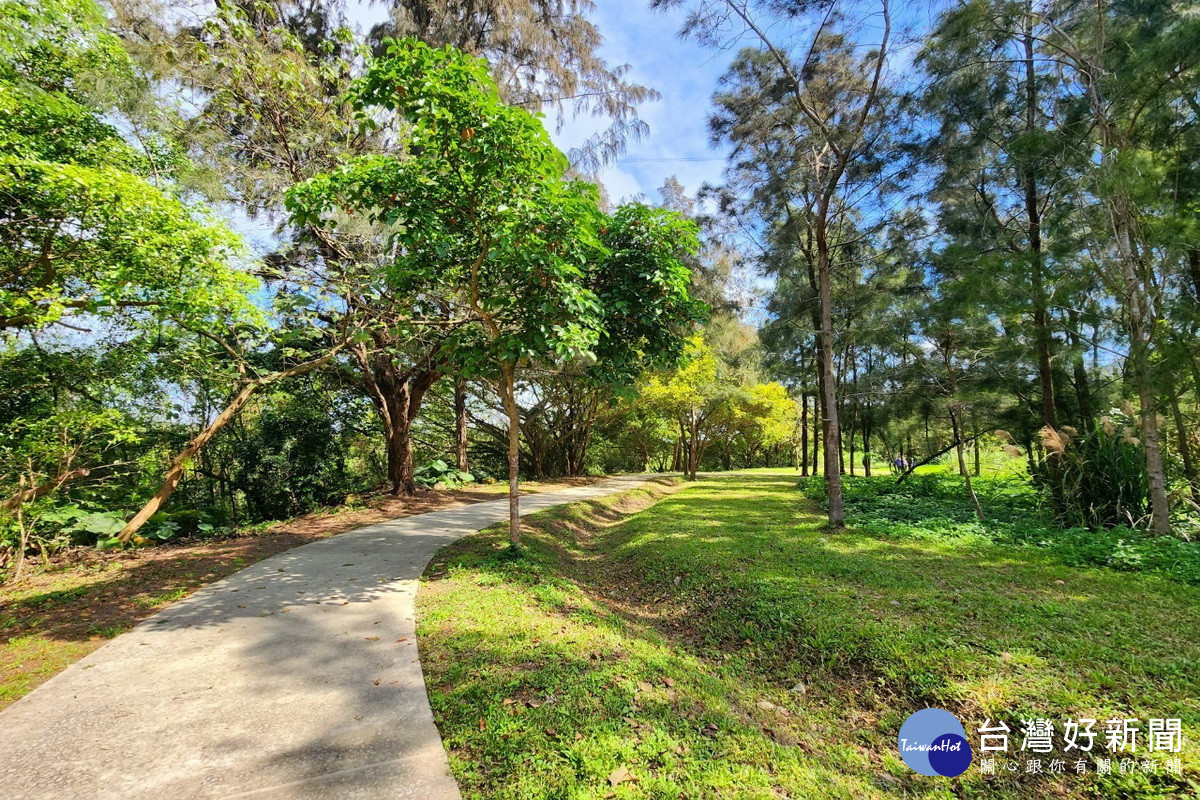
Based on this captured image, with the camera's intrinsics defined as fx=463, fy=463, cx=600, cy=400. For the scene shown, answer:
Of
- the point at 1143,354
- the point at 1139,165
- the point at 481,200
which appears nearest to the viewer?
the point at 481,200

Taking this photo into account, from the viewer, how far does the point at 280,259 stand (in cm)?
855

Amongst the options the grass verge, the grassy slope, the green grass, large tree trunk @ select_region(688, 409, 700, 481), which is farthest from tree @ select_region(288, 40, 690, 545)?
large tree trunk @ select_region(688, 409, 700, 481)

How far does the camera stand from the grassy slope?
7.32 ft

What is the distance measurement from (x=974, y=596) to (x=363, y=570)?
6010 mm

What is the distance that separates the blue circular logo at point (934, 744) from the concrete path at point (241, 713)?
7.89 ft

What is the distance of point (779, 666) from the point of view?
343 centimetres

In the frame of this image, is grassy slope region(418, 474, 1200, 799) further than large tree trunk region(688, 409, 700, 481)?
No

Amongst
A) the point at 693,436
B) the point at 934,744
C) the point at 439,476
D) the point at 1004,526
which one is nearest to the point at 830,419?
the point at 1004,526

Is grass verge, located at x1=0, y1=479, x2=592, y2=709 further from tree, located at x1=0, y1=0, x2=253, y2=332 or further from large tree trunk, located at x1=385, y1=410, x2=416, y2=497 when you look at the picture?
large tree trunk, located at x1=385, y1=410, x2=416, y2=497

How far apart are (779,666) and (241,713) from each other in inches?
134

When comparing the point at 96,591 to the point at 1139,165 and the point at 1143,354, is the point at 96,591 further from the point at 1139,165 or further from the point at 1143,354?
the point at 1139,165

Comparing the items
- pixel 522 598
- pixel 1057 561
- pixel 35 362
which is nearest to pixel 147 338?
pixel 35 362

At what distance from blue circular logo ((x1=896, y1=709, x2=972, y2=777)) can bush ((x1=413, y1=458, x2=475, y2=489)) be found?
1153 cm

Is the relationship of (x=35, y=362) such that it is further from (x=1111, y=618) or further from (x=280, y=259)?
(x=1111, y=618)
